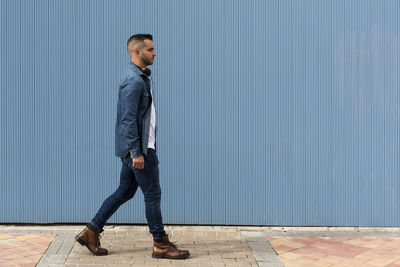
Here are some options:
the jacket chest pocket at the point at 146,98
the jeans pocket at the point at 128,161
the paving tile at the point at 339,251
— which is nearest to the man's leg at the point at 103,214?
the jeans pocket at the point at 128,161

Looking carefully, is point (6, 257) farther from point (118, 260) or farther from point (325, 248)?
point (325, 248)

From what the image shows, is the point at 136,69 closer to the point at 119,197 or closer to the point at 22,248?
the point at 119,197

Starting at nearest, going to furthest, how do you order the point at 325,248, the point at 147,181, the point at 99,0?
the point at 147,181, the point at 325,248, the point at 99,0

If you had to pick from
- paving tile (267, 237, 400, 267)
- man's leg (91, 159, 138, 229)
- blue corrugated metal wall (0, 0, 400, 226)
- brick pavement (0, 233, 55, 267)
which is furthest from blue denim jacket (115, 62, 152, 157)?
paving tile (267, 237, 400, 267)

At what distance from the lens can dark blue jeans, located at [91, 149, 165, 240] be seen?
172 inches

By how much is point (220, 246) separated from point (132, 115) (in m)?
1.43

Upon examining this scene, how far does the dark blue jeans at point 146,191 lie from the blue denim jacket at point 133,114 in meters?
0.12

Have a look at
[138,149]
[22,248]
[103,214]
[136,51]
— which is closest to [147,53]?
[136,51]

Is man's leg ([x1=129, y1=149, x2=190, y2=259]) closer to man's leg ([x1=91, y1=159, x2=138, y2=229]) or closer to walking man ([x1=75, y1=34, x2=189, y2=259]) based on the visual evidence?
walking man ([x1=75, y1=34, x2=189, y2=259])

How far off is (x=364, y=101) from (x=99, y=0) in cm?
266

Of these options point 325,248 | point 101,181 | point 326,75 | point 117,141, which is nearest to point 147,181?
point 117,141

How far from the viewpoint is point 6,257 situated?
4445mm

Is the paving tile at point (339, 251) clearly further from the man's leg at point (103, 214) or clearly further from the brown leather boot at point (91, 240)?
the brown leather boot at point (91, 240)

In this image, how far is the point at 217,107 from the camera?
5.35 metres
